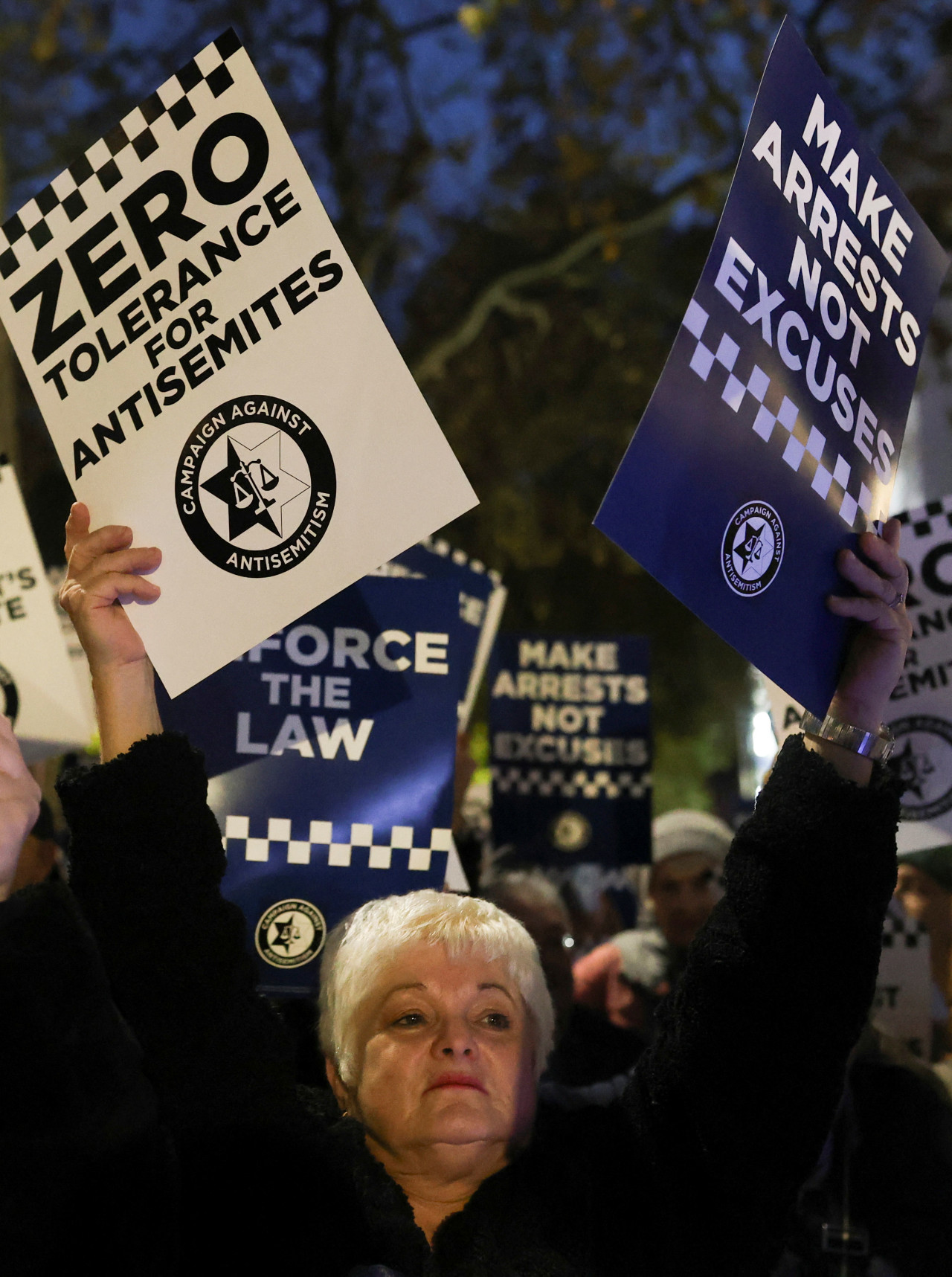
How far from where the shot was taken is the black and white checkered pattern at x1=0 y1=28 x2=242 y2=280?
83.0 inches

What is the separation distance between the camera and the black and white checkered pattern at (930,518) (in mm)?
3346

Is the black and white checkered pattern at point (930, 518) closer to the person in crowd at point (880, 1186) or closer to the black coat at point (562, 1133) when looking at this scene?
the person in crowd at point (880, 1186)

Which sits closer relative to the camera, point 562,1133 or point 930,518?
point 562,1133

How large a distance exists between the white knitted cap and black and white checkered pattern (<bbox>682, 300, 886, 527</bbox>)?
10.4 feet

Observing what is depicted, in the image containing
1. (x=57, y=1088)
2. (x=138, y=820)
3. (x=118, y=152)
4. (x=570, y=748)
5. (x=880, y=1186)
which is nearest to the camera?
(x=57, y=1088)

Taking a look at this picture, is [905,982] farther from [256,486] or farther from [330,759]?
[256,486]

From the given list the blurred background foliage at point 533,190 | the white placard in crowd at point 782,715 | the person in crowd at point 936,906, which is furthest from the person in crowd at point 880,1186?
the blurred background foliage at point 533,190

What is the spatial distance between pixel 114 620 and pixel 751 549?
0.97 meters

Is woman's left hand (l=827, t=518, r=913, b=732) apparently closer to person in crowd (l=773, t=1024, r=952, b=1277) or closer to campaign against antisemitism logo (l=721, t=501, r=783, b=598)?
campaign against antisemitism logo (l=721, t=501, r=783, b=598)

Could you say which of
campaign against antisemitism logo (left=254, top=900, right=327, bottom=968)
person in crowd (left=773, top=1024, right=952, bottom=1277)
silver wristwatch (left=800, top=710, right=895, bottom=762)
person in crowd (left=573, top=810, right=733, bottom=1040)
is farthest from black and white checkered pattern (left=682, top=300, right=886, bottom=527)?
person in crowd (left=573, top=810, right=733, bottom=1040)

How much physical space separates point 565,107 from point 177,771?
13.9m

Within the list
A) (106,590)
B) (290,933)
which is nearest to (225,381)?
(106,590)

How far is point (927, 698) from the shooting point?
3295mm

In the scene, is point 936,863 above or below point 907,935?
above
